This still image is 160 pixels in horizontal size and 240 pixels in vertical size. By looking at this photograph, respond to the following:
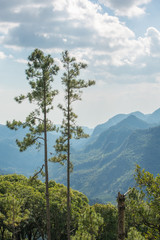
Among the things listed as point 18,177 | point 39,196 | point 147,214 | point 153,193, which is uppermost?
point 18,177

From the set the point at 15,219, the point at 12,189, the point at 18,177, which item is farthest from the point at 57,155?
the point at 18,177

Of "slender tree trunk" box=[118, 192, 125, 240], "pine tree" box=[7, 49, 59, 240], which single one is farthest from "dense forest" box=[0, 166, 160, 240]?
"slender tree trunk" box=[118, 192, 125, 240]

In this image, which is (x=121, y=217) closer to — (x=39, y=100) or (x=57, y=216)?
(x=39, y=100)

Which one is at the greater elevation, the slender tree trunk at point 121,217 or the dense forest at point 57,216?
the dense forest at point 57,216

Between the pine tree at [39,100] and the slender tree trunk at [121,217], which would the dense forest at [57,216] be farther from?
the slender tree trunk at [121,217]

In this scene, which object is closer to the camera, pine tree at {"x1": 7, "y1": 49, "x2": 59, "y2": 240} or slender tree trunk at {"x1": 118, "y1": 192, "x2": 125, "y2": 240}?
slender tree trunk at {"x1": 118, "y1": 192, "x2": 125, "y2": 240}

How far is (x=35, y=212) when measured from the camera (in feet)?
150

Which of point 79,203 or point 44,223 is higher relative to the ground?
point 79,203

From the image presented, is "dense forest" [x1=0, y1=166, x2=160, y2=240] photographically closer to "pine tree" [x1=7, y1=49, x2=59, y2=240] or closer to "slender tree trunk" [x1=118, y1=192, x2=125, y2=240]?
"pine tree" [x1=7, y1=49, x2=59, y2=240]

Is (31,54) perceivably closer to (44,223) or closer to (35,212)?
(35,212)

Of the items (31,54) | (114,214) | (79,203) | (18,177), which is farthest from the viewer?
(18,177)

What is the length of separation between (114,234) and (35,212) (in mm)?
15420

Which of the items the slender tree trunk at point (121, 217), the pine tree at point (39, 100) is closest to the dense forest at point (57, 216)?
the pine tree at point (39, 100)

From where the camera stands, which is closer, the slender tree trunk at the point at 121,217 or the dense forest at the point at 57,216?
the slender tree trunk at the point at 121,217
